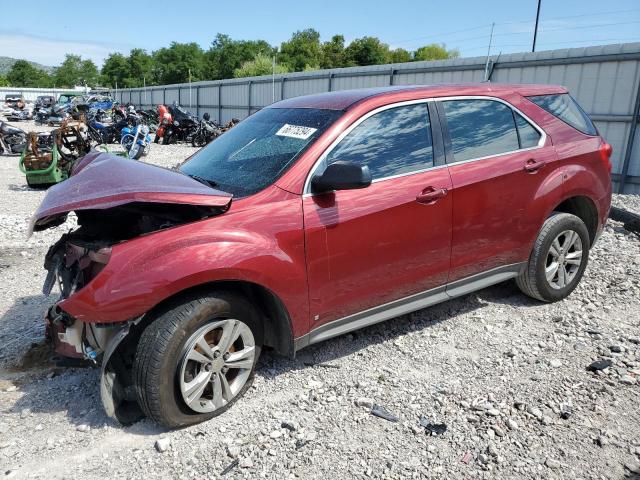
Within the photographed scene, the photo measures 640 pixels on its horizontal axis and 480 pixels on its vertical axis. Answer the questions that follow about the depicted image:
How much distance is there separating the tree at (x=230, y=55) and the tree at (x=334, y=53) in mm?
12421

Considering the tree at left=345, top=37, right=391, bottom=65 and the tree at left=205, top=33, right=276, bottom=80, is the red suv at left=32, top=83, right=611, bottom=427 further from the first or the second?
the tree at left=205, top=33, right=276, bottom=80

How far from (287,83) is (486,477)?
796 inches

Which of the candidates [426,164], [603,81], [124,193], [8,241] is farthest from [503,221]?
[603,81]

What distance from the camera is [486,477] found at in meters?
2.38

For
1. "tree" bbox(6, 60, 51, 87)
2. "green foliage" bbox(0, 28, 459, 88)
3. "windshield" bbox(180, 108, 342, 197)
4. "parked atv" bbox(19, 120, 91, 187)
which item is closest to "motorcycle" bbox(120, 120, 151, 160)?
"parked atv" bbox(19, 120, 91, 187)

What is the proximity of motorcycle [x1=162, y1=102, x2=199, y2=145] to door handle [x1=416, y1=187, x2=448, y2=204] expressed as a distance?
1863 cm

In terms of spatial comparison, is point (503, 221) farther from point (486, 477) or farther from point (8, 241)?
point (8, 241)

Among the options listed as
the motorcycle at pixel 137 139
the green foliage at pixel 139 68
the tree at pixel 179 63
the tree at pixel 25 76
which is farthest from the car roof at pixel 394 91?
the tree at pixel 25 76

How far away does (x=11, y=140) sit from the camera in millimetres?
15859

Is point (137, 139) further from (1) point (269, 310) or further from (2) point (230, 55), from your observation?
(2) point (230, 55)

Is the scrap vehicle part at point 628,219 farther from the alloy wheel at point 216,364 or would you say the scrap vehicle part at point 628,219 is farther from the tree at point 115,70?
the tree at point 115,70

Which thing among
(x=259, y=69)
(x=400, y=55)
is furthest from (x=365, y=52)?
(x=259, y=69)

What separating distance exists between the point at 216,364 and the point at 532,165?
272 centimetres

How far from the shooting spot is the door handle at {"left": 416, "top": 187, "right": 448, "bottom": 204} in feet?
10.5
